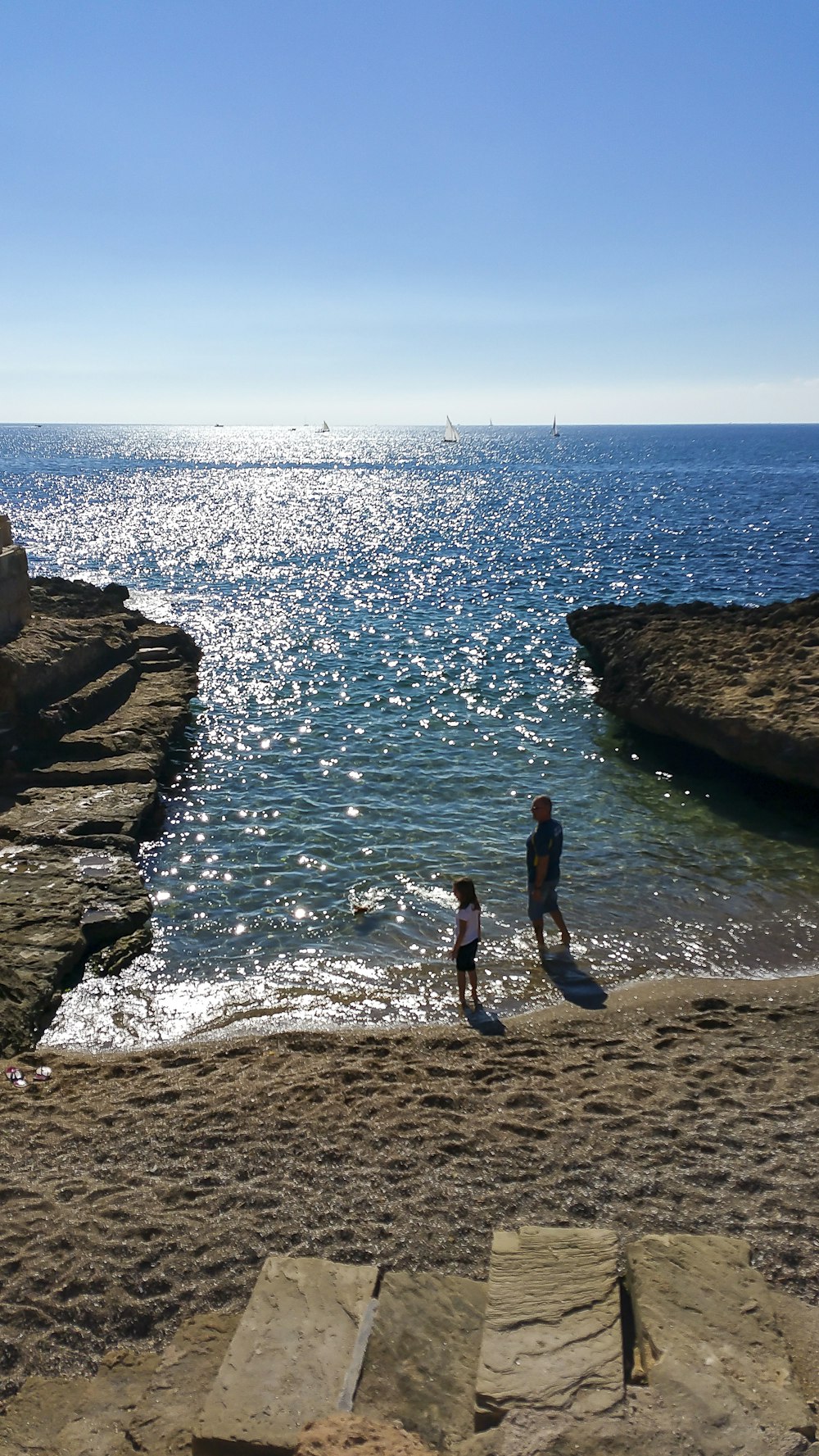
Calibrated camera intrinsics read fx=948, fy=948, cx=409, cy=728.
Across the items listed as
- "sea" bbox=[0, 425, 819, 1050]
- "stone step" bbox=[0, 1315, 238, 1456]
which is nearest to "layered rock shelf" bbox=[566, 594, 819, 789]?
"sea" bbox=[0, 425, 819, 1050]

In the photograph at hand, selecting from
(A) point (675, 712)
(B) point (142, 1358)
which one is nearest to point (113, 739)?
(A) point (675, 712)

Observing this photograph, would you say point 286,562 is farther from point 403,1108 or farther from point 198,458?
point 198,458

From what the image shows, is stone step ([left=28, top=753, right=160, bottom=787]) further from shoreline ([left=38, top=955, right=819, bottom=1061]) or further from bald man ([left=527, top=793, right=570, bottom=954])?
bald man ([left=527, top=793, right=570, bottom=954])

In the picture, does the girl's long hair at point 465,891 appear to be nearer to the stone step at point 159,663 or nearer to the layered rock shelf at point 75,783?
the layered rock shelf at point 75,783

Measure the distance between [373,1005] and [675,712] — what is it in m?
9.12

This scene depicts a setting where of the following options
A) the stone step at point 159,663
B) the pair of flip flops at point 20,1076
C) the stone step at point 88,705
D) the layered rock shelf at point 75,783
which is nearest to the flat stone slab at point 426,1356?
the pair of flip flops at point 20,1076

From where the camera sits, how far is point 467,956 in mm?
9219

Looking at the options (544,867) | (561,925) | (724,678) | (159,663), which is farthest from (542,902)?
(159,663)

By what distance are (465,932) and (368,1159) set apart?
3.20 metres

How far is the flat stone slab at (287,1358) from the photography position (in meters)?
3.93

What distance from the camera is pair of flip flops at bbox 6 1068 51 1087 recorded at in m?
7.64

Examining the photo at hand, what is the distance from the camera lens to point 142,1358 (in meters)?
4.66

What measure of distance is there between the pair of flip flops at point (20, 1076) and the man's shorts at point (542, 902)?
5.08 m

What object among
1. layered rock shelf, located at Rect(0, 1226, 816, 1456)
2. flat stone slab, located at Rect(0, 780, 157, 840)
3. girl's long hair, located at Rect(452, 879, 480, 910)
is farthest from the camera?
flat stone slab, located at Rect(0, 780, 157, 840)
